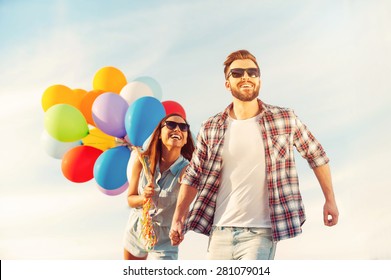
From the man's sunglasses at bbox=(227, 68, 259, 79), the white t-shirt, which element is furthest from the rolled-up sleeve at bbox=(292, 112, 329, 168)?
the man's sunglasses at bbox=(227, 68, 259, 79)

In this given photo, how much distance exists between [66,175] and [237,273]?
1226 millimetres

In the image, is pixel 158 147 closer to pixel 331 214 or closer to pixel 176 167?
pixel 176 167

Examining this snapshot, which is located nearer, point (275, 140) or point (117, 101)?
point (275, 140)

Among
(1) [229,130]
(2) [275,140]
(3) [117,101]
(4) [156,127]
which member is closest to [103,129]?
(3) [117,101]

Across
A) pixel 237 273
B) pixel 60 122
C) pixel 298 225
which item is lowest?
pixel 237 273

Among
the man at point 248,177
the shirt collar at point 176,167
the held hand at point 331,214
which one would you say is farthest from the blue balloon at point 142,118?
the held hand at point 331,214

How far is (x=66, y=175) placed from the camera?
318 centimetres

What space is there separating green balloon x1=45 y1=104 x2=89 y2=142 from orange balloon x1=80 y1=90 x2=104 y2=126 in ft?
0.20

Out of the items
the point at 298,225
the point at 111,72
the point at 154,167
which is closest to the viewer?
the point at 298,225

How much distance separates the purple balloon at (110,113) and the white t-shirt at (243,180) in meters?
0.82

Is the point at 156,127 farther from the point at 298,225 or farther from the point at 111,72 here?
the point at 298,225

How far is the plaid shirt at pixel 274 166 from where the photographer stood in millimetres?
2301

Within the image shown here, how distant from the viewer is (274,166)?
7.70 ft

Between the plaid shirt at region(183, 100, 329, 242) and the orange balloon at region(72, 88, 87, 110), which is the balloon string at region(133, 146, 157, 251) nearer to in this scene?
the plaid shirt at region(183, 100, 329, 242)
